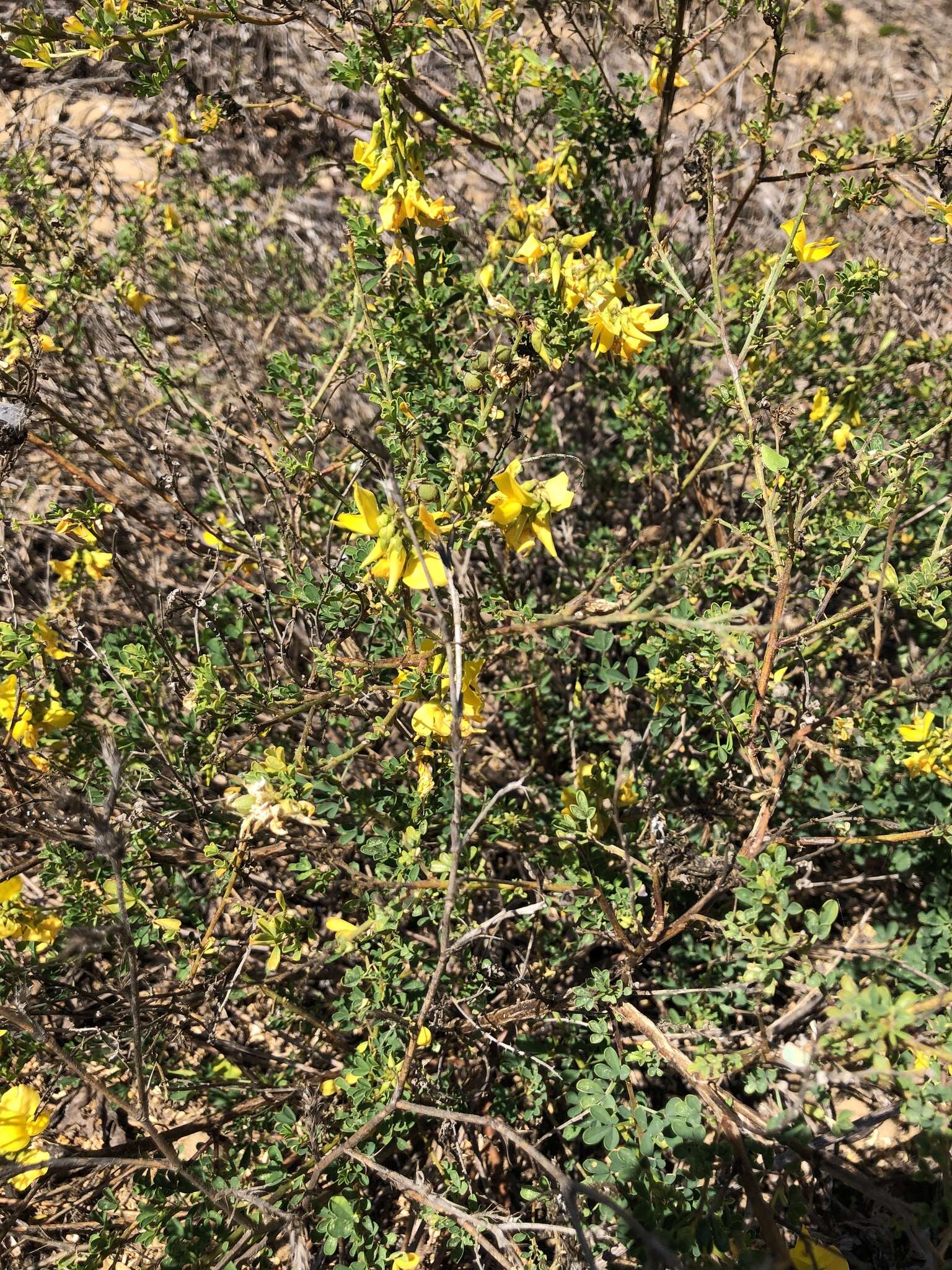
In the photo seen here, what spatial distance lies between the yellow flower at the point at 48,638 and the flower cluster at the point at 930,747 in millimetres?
1879

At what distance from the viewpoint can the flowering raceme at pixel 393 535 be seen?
1.27 meters

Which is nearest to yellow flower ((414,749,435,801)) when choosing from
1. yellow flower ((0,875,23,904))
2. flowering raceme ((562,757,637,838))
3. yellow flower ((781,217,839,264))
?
flowering raceme ((562,757,637,838))

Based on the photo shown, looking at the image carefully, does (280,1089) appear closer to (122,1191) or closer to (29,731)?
(122,1191)

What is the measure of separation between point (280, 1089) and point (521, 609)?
48.2 inches

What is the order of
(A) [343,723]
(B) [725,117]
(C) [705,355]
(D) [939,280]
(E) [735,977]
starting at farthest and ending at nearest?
(B) [725,117], (C) [705,355], (D) [939,280], (A) [343,723], (E) [735,977]

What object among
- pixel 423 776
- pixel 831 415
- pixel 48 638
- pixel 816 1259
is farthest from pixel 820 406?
pixel 48 638

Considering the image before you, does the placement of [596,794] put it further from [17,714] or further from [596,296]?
[17,714]

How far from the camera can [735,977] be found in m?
2.08

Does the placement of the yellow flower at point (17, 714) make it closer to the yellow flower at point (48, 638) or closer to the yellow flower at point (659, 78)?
the yellow flower at point (48, 638)

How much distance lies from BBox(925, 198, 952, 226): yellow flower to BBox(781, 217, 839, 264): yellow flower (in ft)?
0.62

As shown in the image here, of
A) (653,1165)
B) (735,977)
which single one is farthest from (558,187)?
(653,1165)

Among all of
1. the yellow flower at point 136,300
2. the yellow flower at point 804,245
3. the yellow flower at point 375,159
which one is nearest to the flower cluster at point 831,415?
the yellow flower at point 804,245

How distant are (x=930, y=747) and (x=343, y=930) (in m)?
1.27

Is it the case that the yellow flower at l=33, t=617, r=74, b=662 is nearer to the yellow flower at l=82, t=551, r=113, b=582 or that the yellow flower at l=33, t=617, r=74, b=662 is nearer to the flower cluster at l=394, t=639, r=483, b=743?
the yellow flower at l=82, t=551, r=113, b=582
